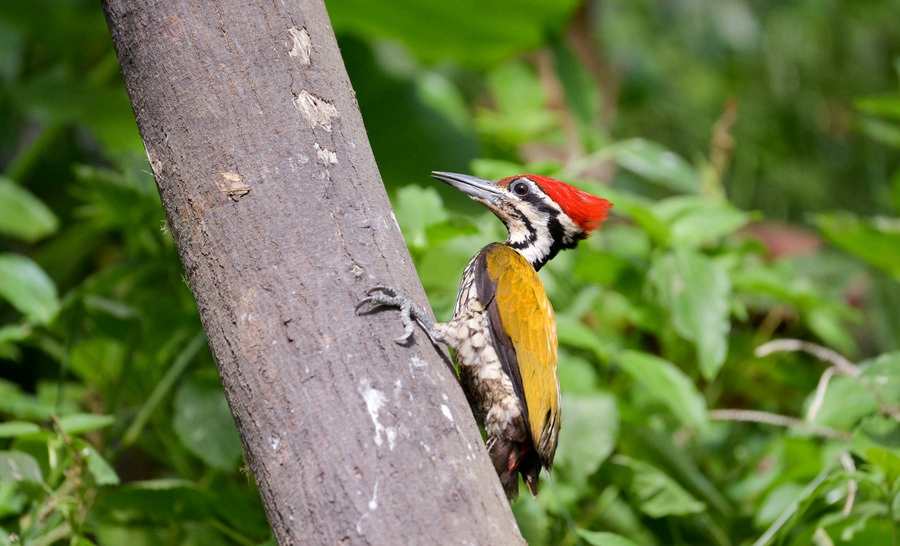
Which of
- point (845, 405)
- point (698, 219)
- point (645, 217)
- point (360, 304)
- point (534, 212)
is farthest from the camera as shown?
point (698, 219)

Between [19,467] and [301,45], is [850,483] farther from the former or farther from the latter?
[19,467]

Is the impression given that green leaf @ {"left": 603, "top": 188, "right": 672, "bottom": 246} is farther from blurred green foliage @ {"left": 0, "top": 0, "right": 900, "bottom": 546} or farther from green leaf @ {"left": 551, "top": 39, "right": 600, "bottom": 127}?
green leaf @ {"left": 551, "top": 39, "right": 600, "bottom": 127}

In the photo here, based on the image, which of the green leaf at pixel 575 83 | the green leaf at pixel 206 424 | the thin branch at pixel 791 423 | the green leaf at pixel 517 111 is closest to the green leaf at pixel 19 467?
the green leaf at pixel 206 424

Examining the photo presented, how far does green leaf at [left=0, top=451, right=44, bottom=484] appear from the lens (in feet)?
5.81

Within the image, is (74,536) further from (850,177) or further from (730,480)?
(850,177)

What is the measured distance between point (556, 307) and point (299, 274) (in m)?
1.86

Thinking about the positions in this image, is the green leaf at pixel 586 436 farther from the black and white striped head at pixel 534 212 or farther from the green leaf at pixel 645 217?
the green leaf at pixel 645 217

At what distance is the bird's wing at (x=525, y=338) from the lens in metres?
1.94

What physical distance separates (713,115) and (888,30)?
165cm

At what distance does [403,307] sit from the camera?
4.58ft

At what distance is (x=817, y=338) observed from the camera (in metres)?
3.83

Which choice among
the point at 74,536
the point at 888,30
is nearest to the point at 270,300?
the point at 74,536

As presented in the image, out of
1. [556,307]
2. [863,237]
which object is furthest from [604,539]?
[863,237]

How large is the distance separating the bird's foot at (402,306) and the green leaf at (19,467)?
101 cm
